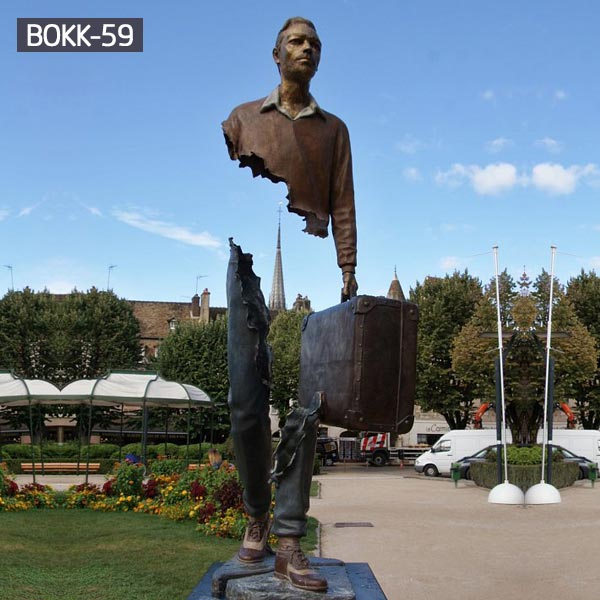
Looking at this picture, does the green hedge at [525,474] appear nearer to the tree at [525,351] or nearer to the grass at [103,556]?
the tree at [525,351]

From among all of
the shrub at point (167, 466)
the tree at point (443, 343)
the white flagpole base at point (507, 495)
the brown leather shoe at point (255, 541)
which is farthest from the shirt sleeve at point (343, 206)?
the tree at point (443, 343)

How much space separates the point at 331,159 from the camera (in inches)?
182

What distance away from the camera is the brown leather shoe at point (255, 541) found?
14.6ft

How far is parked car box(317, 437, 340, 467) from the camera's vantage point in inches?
1533

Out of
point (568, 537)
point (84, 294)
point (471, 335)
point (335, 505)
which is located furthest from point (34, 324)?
point (568, 537)

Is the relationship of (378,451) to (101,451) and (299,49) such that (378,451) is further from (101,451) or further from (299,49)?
(299,49)

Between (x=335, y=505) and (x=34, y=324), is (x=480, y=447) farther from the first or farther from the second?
A: (x=34, y=324)

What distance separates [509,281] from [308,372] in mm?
30627

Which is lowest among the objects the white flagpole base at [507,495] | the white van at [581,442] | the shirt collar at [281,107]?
the white van at [581,442]

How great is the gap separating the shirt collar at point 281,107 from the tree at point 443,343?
35025 mm

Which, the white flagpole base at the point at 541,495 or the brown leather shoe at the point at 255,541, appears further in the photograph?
the white flagpole base at the point at 541,495

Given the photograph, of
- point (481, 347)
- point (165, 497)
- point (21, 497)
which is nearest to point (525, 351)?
point (165, 497)

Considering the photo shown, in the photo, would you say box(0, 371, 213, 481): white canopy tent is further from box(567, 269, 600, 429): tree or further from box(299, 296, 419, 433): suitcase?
box(567, 269, 600, 429): tree

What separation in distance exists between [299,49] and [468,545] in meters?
9.09
